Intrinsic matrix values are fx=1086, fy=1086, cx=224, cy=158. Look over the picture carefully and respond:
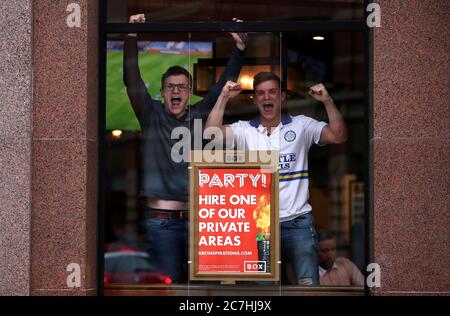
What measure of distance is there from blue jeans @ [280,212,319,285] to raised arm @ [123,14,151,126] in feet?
6.29

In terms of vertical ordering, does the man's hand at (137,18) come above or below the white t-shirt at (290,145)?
above

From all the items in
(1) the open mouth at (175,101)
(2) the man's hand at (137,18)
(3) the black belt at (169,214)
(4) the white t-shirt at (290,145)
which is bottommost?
(3) the black belt at (169,214)

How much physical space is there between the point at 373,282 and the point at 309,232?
2.94ft

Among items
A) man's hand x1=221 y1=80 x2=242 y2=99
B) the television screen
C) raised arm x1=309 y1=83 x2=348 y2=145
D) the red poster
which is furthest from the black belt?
raised arm x1=309 y1=83 x2=348 y2=145

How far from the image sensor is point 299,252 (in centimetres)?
1107

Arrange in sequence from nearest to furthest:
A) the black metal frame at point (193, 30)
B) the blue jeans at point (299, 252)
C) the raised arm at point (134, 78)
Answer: the black metal frame at point (193, 30) < the blue jeans at point (299, 252) < the raised arm at point (134, 78)

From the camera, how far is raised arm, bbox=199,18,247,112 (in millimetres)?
11203

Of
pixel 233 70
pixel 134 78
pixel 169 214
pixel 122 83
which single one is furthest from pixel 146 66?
pixel 169 214

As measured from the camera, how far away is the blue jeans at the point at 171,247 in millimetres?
11070

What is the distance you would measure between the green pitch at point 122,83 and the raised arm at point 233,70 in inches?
4.8

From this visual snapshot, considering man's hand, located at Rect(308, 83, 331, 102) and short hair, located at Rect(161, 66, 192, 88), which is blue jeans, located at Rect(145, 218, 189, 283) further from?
man's hand, located at Rect(308, 83, 331, 102)

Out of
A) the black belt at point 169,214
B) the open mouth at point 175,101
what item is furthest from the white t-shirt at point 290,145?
the black belt at point 169,214

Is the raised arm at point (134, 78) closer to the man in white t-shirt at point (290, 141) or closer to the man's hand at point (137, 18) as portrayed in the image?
the man's hand at point (137, 18)

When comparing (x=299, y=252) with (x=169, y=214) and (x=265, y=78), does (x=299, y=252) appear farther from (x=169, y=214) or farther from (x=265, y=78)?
(x=265, y=78)
